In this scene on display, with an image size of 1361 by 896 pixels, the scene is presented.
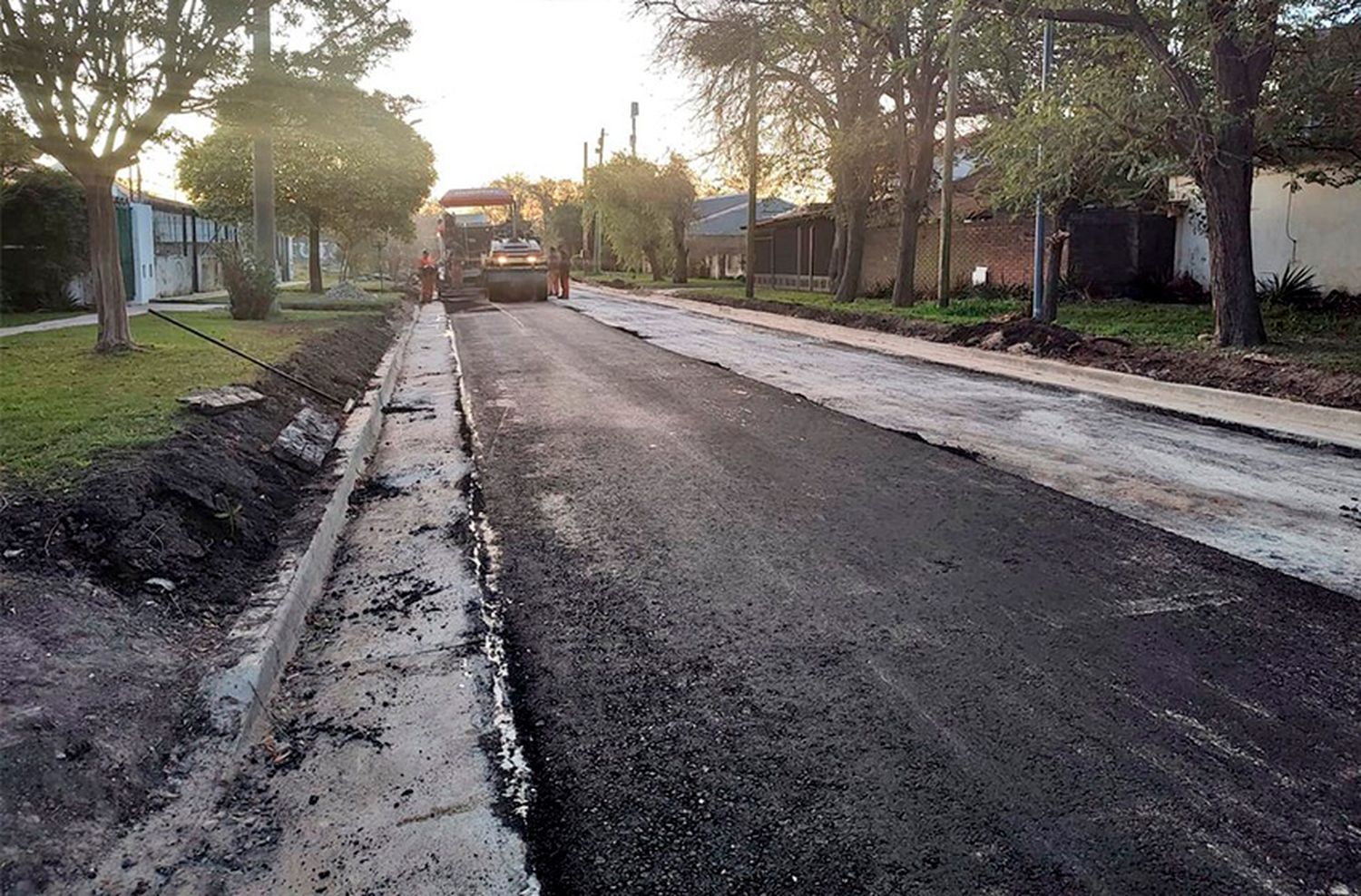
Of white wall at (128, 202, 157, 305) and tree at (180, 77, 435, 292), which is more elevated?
tree at (180, 77, 435, 292)

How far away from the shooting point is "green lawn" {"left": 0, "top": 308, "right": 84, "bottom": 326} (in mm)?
17250

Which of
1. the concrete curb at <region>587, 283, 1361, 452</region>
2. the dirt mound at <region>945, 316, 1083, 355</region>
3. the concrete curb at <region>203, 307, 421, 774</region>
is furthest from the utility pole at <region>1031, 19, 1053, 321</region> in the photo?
the concrete curb at <region>203, 307, 421, 774</region>

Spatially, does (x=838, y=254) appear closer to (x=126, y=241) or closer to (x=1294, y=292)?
(x=1294, y=292)

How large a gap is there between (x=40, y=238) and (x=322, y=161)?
7420 millimetres

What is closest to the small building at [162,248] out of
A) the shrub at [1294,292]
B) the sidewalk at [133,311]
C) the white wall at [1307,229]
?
the sidewalk at [133,311]

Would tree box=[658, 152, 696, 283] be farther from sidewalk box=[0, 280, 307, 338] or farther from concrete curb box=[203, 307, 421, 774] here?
concrete curb box=[203, 307, 421, 774]

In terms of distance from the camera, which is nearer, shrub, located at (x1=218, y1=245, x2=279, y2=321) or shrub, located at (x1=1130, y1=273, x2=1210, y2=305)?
shrub, located at (x1=218, y1=245, x2=279, y2=321)

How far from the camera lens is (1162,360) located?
548 inches

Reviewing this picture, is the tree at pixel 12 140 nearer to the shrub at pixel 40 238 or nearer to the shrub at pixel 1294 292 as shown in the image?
the shrub at pixel 40 238

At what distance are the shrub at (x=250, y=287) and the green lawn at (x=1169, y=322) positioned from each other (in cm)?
1259

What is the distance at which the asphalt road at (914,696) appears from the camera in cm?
291

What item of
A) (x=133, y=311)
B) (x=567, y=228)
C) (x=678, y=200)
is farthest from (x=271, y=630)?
(x=567, y=228)

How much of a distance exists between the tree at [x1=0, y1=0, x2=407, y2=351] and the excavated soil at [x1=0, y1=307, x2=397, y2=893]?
213 inches

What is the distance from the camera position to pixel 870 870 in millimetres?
2832
